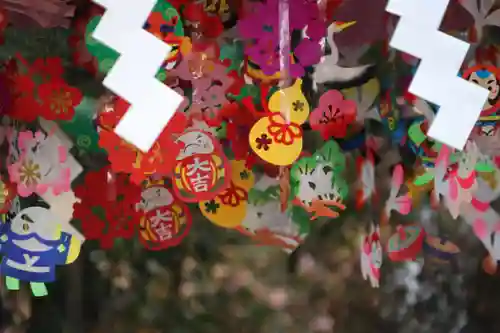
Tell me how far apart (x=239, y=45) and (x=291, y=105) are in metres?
0.12

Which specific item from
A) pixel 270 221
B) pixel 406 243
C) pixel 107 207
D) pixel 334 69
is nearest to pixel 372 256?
pixel 406 243

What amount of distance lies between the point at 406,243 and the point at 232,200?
269mm

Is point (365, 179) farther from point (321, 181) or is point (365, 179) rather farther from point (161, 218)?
point (161, 218)

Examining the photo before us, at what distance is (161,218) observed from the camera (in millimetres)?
811

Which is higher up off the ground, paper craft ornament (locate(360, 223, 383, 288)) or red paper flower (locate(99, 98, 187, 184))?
red paper flower (locate(99, 98, 187, 184))

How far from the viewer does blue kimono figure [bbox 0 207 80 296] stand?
79 cm

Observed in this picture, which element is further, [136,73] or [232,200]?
[232,200]

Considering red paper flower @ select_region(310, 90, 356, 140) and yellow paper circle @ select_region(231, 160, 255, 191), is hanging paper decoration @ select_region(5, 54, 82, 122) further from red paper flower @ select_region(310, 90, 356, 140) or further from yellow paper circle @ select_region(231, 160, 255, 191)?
red paper flower @ select_region(310, 90, 356, 140)

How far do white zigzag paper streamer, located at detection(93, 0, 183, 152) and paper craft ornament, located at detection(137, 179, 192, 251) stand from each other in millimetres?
310

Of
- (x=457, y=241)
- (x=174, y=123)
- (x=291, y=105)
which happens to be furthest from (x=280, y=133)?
(x=457, y=241)

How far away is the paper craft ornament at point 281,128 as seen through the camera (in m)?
0.80

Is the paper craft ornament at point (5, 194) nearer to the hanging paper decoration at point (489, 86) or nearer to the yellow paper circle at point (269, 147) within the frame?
the yellow paper circle at point (269, 147)

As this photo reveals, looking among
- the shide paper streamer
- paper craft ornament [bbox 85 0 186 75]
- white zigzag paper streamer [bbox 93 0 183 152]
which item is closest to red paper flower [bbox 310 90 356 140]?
the shide paper streamer

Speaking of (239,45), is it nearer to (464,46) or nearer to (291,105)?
(291,105)
